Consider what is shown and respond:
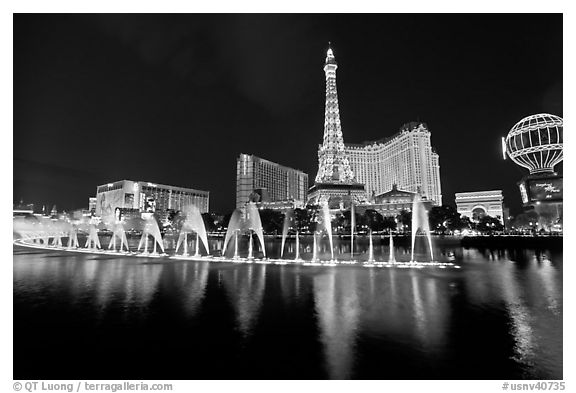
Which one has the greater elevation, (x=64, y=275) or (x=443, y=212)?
(x=443, y=212)

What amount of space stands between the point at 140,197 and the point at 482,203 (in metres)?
128

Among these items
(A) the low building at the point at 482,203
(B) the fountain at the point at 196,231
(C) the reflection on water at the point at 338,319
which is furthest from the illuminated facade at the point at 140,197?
(C) the reflection on water at the point at 338,319

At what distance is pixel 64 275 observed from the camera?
48.4 ft

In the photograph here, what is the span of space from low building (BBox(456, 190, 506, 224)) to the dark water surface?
354ft

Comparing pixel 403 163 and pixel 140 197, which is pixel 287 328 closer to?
pixel 403 163

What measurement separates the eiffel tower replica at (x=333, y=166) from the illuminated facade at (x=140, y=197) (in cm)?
6826

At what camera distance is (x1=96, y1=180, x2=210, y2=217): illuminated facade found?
409 ft

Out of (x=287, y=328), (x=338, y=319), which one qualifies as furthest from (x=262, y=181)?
(x=287, y=328)

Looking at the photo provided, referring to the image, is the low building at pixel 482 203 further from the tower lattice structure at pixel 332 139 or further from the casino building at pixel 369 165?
the tower lattice structure at pixel 332 139

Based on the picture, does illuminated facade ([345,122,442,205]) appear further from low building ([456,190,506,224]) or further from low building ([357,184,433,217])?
low building ([357,184,433,217])

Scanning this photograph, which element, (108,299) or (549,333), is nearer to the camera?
(549,333)
